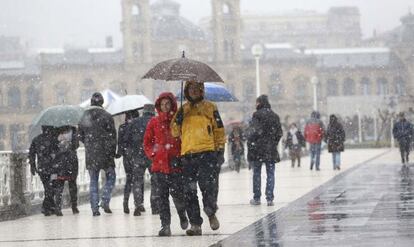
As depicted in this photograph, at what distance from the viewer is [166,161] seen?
1335 centimetres

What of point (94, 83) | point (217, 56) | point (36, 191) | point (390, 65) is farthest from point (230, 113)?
point (36, 191)

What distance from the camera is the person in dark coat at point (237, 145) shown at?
34275mm

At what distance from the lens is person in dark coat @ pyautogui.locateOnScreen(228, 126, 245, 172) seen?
3428cm

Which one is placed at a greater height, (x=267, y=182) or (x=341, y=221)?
(x=267, y=182)

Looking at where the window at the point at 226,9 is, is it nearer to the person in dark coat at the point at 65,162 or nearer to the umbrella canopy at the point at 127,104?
the umbrella canopy at the point at 127,104

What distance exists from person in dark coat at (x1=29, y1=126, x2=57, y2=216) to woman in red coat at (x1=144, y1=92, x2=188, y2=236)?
13.7ft

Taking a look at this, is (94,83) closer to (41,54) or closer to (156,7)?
(41,54)

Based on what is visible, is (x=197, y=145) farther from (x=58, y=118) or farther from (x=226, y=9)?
(x=226, y=9)

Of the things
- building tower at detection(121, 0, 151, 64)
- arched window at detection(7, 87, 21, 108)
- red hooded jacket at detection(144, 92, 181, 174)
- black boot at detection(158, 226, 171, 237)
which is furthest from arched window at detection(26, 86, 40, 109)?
black boot at detection(158, 226, 171, 237)

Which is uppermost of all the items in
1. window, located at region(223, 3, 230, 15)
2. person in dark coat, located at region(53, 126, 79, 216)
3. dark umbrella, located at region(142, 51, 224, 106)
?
window, located at region(223, 3, 230, 15)

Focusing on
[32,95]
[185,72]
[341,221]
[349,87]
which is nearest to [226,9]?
[349,87]

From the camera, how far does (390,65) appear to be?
137 metres

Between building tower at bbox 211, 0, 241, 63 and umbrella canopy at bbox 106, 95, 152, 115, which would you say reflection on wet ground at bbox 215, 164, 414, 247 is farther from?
building tower at bbox 211, 0, 241, 63

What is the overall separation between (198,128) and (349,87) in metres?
126
